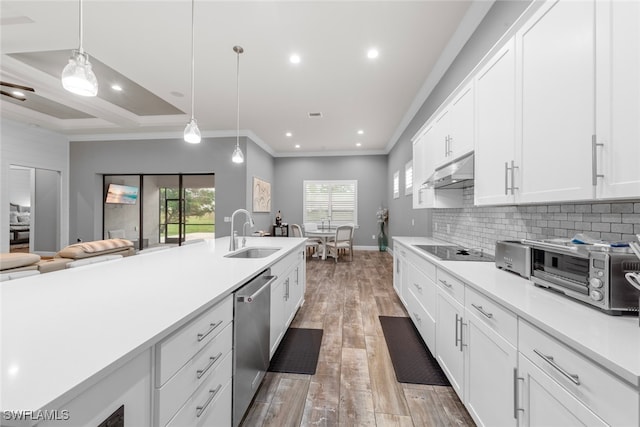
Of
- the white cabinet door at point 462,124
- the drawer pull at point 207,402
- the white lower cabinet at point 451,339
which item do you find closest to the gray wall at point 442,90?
the white cabinet door at point 462,124

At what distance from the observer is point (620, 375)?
65 cm

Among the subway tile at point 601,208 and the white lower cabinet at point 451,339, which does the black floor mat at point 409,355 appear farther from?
the subway tile at point 601,208

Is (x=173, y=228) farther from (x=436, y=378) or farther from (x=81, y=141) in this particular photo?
(x=436, y=378)

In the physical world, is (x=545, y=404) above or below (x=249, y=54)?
below

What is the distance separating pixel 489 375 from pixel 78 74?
2.51m

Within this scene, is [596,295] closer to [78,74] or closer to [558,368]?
[558,368]

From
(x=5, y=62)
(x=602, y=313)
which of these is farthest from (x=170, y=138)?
(x=602, y=313)

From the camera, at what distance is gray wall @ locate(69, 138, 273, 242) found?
602 centimetres

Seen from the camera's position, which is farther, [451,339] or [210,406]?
[451,339]

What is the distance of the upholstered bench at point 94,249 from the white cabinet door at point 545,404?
3.28 metres

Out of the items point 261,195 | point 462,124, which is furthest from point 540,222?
point 261,195

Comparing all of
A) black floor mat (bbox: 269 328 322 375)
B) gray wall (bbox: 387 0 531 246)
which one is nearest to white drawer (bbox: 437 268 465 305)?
black floor mat (bbox: 269 328 322 375)

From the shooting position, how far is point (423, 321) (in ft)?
7.72

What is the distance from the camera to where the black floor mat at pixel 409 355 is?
77.1 inches
